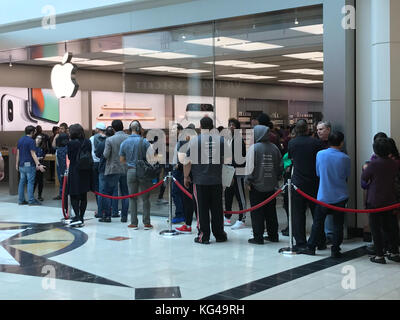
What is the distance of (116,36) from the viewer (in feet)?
35.5

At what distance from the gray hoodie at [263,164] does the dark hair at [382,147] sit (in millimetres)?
1552

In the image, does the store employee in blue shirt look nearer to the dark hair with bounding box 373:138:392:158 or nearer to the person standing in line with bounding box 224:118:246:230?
the dark hair with bounding box 373:138:392:158

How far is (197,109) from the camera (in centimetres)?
987

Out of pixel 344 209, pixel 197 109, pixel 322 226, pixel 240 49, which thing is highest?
pixel 240 49

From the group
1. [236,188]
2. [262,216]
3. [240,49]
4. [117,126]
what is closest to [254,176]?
[262,216]

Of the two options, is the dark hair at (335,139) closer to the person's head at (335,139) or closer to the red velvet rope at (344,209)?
the person's head at (335,139)

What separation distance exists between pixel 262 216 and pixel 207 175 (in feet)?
2.99

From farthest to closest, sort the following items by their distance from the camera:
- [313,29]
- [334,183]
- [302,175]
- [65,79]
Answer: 1. [65,79]
2. [313,29]
3. [302,175]
4. [334,183]

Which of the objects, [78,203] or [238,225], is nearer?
[238,225]

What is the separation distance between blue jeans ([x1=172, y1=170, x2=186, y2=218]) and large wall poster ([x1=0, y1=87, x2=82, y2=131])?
33.7 feet

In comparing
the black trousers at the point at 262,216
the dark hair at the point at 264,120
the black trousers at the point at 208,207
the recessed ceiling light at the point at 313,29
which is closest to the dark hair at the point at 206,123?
the black trousers at the point at 208,207

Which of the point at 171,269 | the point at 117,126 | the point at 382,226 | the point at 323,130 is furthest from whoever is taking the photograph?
the point at 117,126

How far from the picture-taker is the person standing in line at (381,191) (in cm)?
638

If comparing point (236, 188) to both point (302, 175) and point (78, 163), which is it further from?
point (78, 163)
